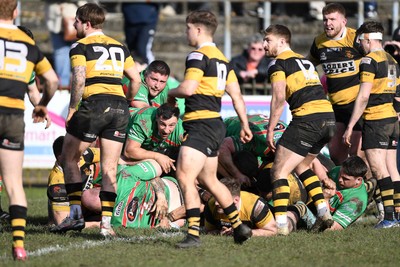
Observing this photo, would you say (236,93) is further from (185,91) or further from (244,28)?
(244,28)

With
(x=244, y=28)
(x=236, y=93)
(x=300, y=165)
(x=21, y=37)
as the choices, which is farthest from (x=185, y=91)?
(x=244, y=28)

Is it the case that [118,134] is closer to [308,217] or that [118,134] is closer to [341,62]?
[308,217]

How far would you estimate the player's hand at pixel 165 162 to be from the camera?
10.6 meters

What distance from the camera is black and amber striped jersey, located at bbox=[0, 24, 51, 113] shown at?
24.8ft

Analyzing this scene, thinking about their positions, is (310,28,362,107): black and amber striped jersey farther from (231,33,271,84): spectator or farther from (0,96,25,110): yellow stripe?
(0,96,25,110): yellow stripe

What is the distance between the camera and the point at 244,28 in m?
18.0

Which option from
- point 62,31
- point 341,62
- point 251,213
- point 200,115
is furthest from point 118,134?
point 62,31

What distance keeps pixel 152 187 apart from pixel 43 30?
29.3ft

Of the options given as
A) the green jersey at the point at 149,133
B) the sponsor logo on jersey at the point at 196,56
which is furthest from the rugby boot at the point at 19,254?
the green jersey at the point at 149,133

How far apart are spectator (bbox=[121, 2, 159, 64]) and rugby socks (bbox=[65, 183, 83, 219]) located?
293 inches

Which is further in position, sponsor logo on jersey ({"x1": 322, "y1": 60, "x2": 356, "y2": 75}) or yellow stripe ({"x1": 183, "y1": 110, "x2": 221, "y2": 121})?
sponsor logo on jersey ({"x1": 322, "y1": 60, "x2": 356, "y2": 75})

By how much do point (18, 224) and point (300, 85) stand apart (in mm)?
3513

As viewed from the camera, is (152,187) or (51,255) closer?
(51,255)

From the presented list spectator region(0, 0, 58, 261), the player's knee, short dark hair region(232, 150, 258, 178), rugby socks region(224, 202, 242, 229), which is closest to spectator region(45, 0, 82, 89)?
short dark hair region(232, 150, 258, 178)
